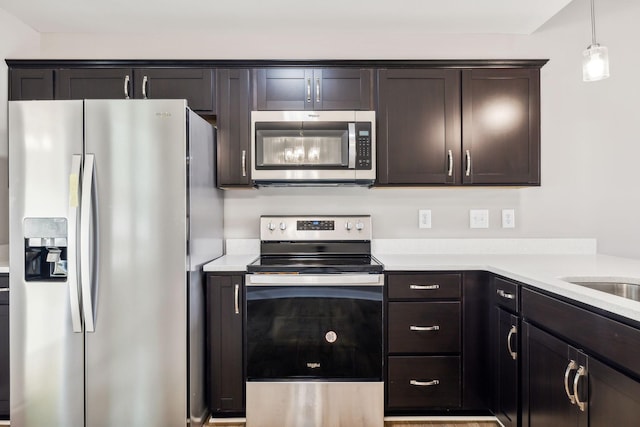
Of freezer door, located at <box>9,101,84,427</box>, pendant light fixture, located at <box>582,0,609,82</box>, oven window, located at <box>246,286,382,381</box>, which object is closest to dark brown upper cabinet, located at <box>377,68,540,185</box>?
pendant light fixture, located at <box>582,0,609,82</box>

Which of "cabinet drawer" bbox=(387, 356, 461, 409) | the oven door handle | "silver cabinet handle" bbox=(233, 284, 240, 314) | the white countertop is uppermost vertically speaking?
the white countertop

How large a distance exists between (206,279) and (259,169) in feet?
2.35

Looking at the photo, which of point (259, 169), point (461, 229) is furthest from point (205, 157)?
point (461, 229)

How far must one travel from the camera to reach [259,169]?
2.19m

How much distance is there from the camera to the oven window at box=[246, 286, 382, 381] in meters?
1.95

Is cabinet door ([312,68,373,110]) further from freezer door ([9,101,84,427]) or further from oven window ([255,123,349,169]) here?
freezer door ([9,101,84,427])

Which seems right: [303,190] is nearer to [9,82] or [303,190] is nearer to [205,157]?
[205,157]

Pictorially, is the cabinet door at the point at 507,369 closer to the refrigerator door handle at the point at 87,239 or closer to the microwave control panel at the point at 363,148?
the microwave control panel at the point at 363,148

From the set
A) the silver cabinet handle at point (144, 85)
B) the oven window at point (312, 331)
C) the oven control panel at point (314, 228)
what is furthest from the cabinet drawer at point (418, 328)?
the silver cabinet handle at point (144, 85)

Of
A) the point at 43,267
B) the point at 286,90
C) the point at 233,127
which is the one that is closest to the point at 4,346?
the point at 43,267

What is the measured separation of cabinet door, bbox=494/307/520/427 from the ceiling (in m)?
1.82

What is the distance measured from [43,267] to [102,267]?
304 mm

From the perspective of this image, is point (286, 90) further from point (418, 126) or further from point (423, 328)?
point (423, 328)

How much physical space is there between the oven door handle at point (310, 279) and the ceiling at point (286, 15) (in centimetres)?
162
